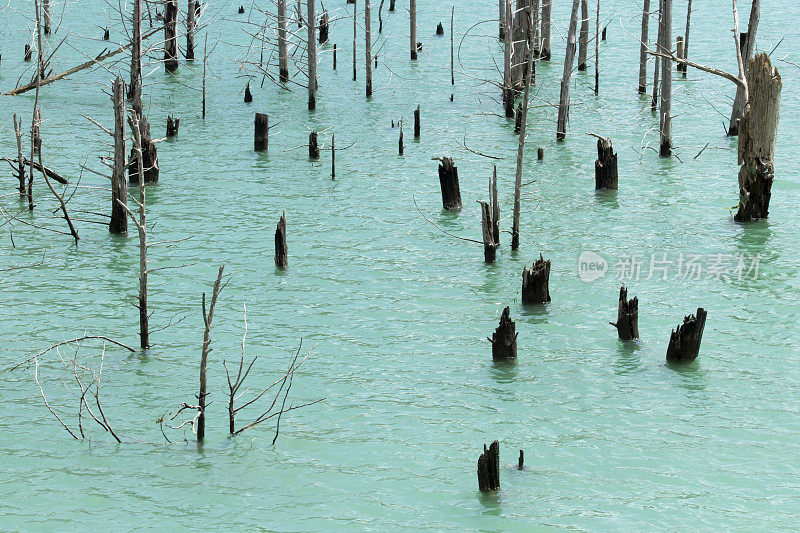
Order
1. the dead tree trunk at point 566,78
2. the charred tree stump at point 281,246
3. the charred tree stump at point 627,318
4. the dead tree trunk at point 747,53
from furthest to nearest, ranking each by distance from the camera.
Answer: the dead tree trunk at point 747,53, the dead tree trunk at point 566,78, the charred tree stump at point 281,246, the charred tree stump at point 627,318

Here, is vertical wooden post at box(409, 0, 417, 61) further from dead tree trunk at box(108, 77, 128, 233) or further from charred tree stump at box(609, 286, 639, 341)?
charred tree stump at box(609, 286, 639, 341)

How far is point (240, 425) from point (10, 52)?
2169 cm

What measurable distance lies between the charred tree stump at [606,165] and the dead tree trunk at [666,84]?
5.77 ft

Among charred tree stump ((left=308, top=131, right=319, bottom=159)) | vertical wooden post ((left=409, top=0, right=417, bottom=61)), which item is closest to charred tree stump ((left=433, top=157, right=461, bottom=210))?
charred tree stump ((left=308, top=131, right=319, bottom=159))

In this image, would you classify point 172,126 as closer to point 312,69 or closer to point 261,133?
point 261,133

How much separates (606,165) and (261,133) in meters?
6.17

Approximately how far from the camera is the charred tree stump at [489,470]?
777cm

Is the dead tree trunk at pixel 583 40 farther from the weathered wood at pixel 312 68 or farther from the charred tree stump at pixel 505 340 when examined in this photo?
the charred tree stump at pixel 505 340

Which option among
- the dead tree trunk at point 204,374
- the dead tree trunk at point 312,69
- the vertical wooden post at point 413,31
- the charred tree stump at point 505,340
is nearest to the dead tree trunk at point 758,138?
the charred tree stump at point 505,340

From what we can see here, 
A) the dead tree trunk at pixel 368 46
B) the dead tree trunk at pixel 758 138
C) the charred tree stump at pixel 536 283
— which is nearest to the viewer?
the charred tree stump at pixel 536 283

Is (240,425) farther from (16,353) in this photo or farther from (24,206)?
(24,206)

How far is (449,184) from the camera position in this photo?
51.1 feet

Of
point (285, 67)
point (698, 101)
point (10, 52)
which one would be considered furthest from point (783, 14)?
point (10, 52)

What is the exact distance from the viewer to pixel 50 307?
1177cm
